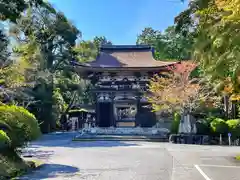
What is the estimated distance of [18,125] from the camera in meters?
11.5

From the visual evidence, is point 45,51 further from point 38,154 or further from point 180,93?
point 38,154

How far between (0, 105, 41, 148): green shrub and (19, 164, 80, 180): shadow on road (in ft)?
3.65

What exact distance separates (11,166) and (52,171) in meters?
1.25

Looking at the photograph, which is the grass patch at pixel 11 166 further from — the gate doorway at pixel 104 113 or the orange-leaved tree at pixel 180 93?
the gate doorway at pixel 104 113

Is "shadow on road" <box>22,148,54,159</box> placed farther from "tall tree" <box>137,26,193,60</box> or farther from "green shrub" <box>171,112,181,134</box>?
"tall tree" <box>137,26,193,60</box>

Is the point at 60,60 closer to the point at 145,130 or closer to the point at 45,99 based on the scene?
the point at 45,99

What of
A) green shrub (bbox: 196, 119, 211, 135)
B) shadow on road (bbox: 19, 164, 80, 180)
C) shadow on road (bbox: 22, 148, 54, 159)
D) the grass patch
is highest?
green shrub (bbox: 196, 119, 211, 135)

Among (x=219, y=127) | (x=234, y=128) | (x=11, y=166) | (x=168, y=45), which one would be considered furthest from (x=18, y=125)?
(x=168, y=45)

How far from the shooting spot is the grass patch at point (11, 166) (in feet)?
31.3

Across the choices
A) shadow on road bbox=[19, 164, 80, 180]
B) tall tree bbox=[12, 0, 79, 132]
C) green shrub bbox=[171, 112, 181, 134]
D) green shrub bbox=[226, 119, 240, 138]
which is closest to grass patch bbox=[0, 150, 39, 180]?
shadow on road bbox=[19, 164, 80, 180]

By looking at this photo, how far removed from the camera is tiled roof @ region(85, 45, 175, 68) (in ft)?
110

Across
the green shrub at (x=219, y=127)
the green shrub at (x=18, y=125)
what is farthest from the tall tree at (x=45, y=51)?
the green shrub at (x=18, y=125)

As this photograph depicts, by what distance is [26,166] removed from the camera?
37.4ft

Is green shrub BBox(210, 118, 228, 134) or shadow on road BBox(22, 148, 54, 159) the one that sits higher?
green shrub BBox(210, 118, 228, 134)
